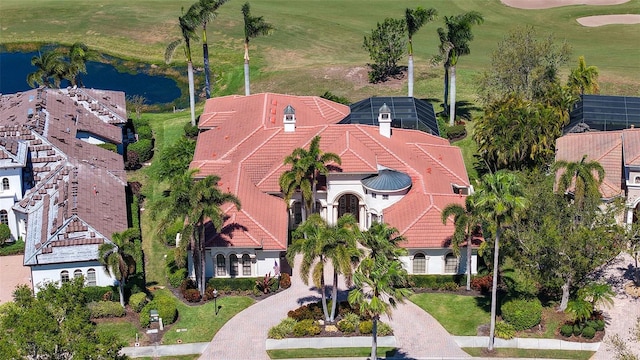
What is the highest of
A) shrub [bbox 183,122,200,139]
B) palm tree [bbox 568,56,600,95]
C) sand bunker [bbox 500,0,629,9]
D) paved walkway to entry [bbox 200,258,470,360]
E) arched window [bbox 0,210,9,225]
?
sand bunker [bbox 500,0,629,9]

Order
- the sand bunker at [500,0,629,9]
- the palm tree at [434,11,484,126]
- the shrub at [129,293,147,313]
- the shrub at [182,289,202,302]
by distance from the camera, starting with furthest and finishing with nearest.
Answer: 1. the sand bunker at [500,0,629,9]
2. the palm tree at [434,11,484,126]
3. the shrub at [182,289,202,302]
4. the shrub at [129,293,147,313]

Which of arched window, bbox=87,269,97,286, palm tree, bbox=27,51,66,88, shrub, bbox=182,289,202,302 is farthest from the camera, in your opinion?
palm tree, bbox=27,51,66,88

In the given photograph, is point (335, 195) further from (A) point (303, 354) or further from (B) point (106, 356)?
(B) point (106, 356)

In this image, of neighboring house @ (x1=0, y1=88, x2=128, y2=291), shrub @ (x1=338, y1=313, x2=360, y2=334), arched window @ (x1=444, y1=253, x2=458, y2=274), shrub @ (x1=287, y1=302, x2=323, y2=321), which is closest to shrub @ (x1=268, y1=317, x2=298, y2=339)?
shrub @ (x1=287, y1=302, x2=323, y2=321)

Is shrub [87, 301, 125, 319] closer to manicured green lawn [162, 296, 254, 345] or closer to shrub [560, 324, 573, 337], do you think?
manicured green lawn [162, 296, 254, 345]

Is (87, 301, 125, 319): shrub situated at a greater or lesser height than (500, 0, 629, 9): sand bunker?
lesser

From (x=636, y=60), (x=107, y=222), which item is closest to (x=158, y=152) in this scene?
(x=107, y=222)

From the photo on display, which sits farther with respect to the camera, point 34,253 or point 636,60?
point 636,60

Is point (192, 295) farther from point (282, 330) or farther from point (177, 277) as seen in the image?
point (282, 330)
